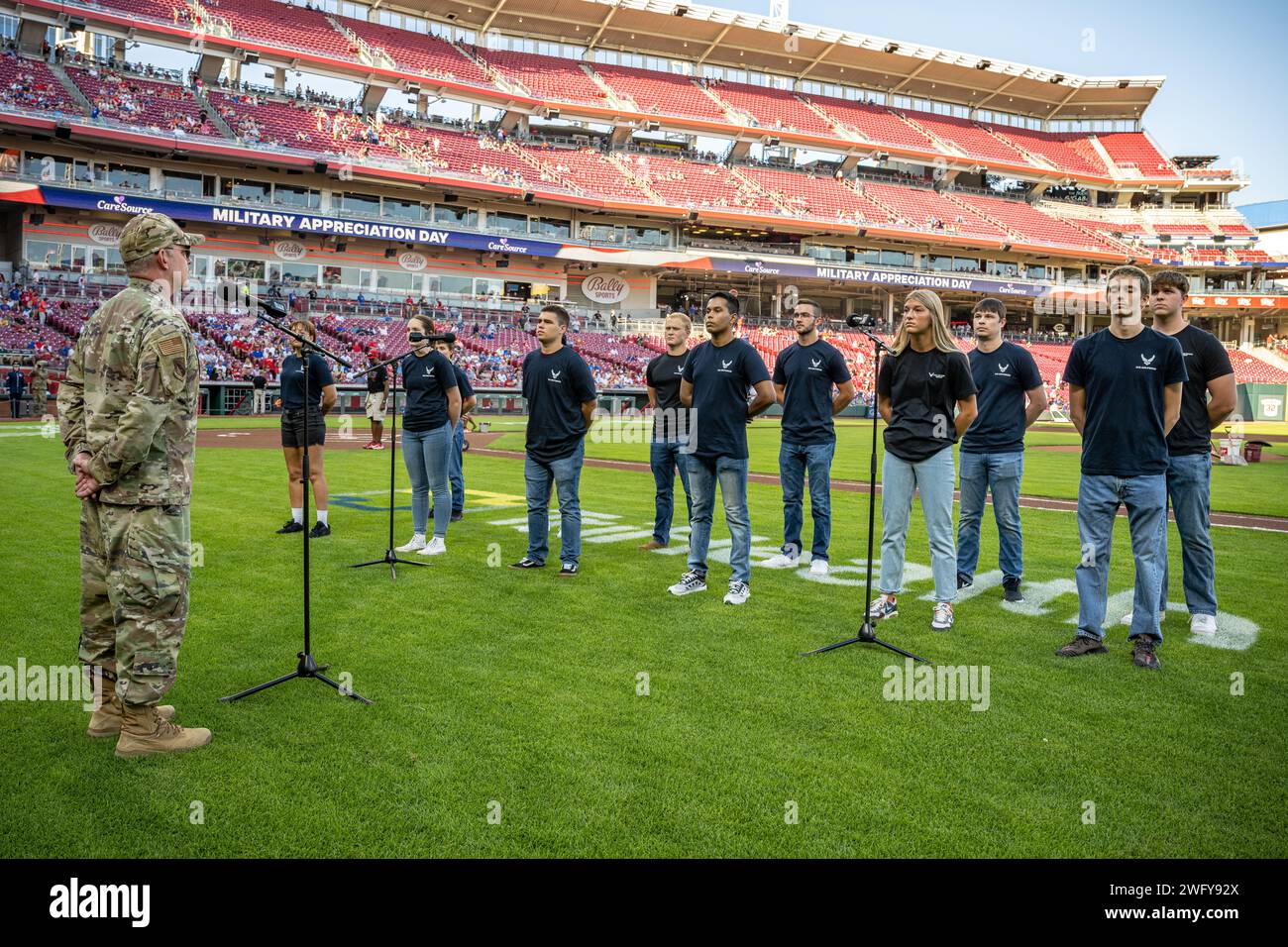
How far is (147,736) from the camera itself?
4.11 m

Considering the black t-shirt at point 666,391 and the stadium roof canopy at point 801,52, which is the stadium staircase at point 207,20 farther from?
the black t-shirt at point 666,391

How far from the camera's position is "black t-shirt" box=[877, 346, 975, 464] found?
20.7ft

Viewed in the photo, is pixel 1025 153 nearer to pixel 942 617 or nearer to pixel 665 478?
pixel 665 478

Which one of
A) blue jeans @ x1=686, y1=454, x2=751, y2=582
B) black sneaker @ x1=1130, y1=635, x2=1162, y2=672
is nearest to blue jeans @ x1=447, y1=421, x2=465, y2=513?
blue jeans @ x1=686, y1=454, x2=751, y2=582

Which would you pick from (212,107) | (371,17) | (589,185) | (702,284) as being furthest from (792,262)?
(212,107)

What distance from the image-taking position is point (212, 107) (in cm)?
4309

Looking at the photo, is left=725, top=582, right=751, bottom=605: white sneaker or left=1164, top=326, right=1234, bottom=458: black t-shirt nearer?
left=1164, top=326, right=1234, bottom=458: black t-shirt

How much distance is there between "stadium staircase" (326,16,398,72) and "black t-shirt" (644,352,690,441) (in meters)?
46.6

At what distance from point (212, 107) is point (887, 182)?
43.8m

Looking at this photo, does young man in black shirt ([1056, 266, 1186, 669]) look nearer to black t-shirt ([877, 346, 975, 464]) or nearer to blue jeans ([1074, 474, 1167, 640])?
blue jeans ([1074, 474, 1167, 640])

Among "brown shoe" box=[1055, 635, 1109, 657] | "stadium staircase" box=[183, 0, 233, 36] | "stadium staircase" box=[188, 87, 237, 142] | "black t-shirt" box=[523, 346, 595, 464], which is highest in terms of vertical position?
"stadium staircase" box=[183, 0, 233, 36]

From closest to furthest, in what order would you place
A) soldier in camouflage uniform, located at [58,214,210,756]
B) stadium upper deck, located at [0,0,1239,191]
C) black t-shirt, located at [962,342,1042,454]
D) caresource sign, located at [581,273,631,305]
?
soldier in camouflage uniform, located at [58,214,210,756] < black t-shirt, located at [962,342,1042,454] < stadium upper deck, located at [0,0,1239,191] < caresource sign, located at [581,273,631,305]

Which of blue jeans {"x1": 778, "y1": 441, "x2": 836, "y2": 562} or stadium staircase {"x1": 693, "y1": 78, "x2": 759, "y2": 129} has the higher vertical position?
stadium staircase {"x1": 693, "y1": 78, "x2": 759, "y2": 129}
